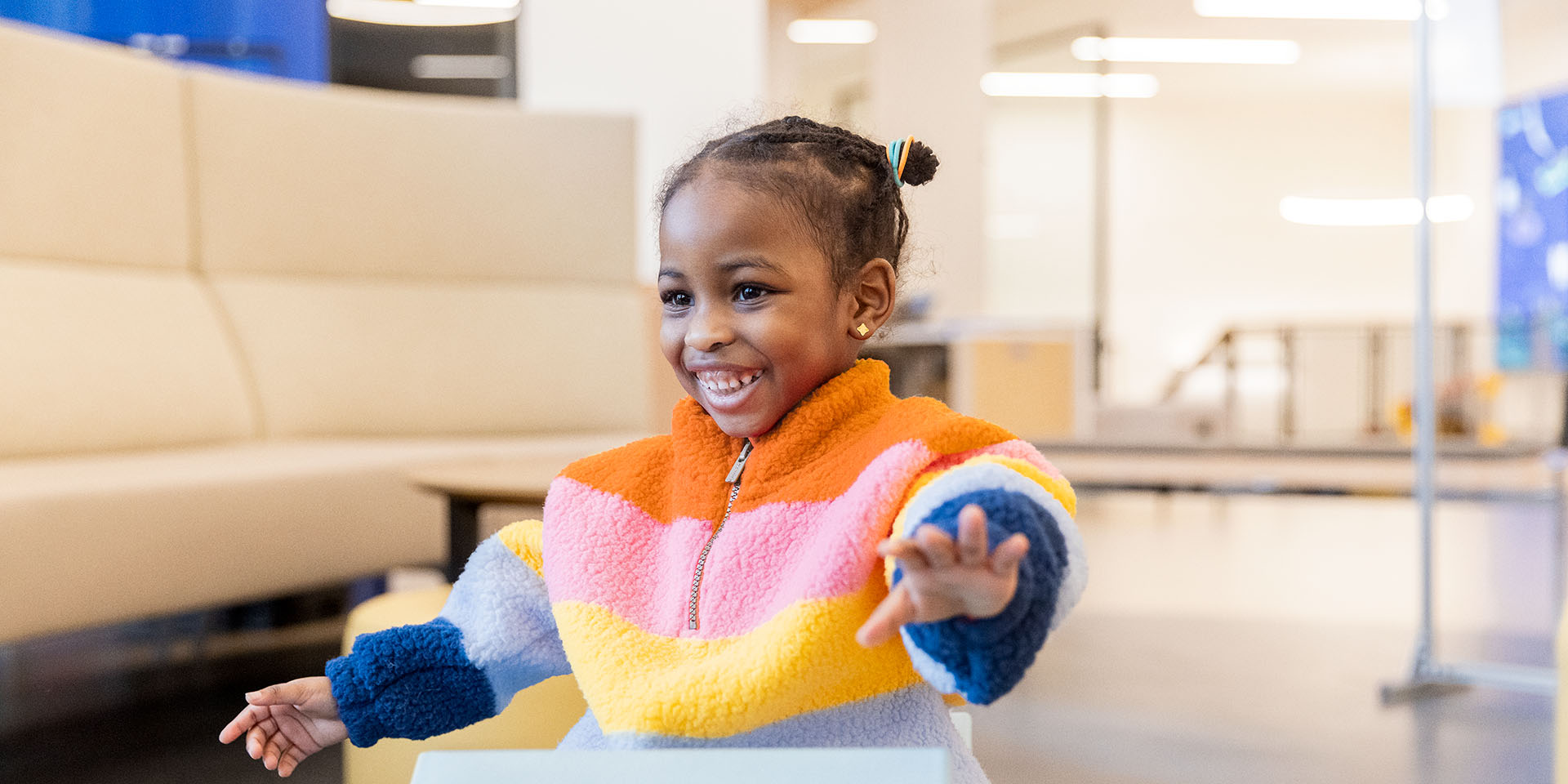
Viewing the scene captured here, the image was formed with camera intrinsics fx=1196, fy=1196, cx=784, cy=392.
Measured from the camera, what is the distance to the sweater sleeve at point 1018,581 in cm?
51

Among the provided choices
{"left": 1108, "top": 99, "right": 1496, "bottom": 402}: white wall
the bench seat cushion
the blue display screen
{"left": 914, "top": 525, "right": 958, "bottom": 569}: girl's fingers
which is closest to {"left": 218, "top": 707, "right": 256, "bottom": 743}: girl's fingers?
{"left": 914, "top": 525, "right": 958, "bottom": 569}: girl's fingers

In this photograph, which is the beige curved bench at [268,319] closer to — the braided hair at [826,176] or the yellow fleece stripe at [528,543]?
the yellow fleece stripe at [528,543]

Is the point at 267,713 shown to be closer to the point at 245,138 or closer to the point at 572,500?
the point at 572,500

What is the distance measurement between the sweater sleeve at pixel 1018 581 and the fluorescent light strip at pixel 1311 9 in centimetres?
708

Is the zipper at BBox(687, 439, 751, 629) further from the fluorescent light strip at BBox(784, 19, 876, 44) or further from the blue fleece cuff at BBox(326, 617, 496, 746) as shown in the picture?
the fluorescent light strip at BBox(784, 19, 876, 44)

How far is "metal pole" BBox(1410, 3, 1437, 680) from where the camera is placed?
2014mm

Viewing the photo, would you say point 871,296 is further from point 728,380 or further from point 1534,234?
point 1534,234

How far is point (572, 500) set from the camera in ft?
2.41

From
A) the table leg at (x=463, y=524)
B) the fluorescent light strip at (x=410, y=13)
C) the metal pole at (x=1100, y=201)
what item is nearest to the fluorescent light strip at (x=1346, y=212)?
the metal pole at (x=1100, y=201)

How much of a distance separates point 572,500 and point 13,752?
1.28m

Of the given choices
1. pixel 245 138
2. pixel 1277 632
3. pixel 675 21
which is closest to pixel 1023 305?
pixel 675 21

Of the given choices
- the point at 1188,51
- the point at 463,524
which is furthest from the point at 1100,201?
the point at 463,524

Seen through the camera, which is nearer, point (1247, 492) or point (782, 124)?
point (782, 124)

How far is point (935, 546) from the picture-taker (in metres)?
0.48
